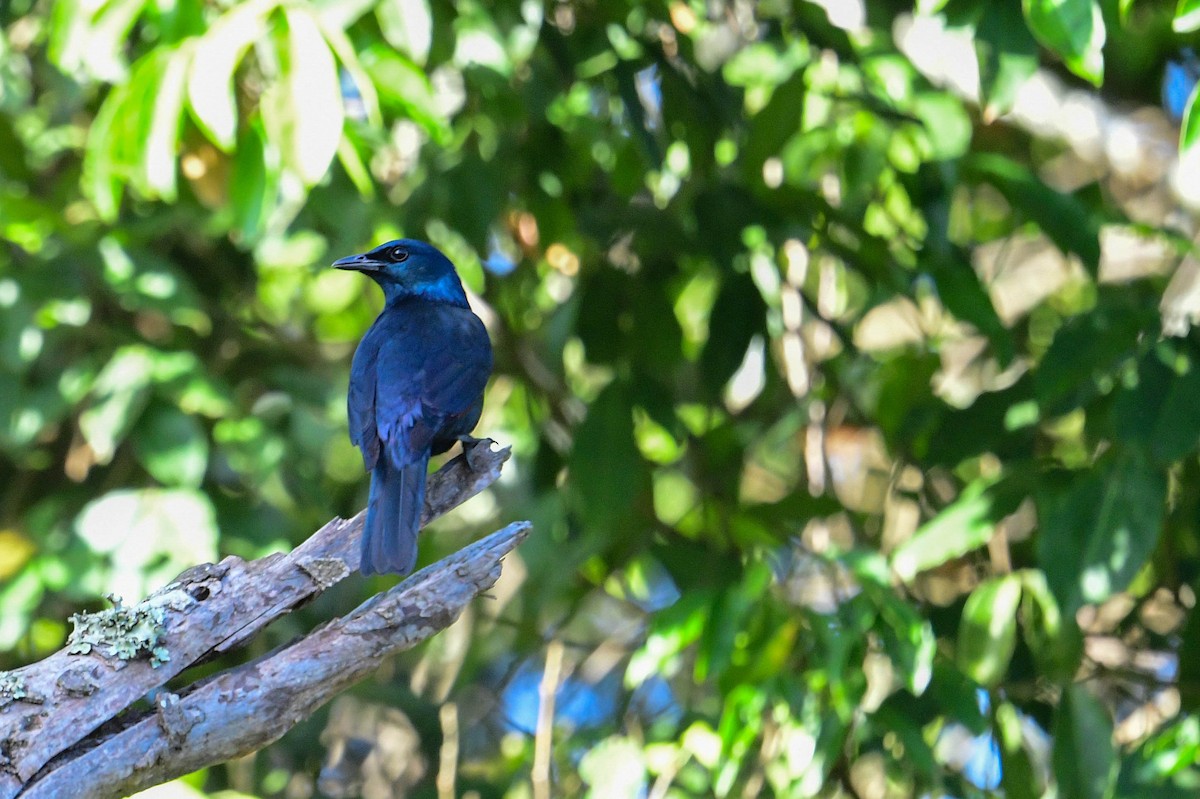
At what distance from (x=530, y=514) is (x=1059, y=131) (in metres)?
2.57

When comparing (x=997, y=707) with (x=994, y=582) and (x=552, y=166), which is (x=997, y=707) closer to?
(x=994, y=582)

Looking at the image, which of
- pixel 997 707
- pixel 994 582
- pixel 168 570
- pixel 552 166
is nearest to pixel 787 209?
pixel 552 166

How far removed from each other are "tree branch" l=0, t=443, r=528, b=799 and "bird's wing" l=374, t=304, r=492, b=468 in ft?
3.03

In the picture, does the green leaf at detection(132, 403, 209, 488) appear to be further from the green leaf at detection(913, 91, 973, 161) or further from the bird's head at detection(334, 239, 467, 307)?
the green leaf at detection(913, 91, 973, 161)

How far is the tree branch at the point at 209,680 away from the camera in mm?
2510

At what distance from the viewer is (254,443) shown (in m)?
4.46

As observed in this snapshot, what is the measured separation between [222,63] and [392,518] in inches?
42.0

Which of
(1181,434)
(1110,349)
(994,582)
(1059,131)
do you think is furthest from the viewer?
(1059,131)

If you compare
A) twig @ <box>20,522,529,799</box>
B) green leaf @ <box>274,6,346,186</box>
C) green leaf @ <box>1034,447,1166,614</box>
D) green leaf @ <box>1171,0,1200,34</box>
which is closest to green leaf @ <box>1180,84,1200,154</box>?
green leaf @ <box>1171,0,1200,34</box>

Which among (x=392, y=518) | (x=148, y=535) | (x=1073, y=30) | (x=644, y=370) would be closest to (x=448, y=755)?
(x=148, y=535)

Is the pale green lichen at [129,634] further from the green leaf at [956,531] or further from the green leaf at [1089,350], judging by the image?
the green leaf at [1089,350]

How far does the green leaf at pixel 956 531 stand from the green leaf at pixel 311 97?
5.95 feet

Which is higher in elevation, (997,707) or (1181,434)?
(1181,434)

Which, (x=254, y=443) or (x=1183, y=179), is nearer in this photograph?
(x=1183, y=179)
